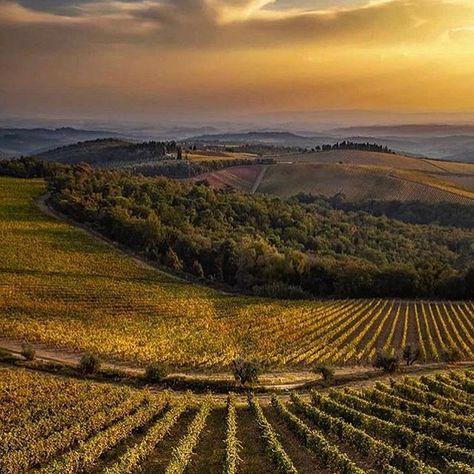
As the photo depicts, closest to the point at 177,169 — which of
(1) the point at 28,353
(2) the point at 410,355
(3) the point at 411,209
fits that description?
(3) the point at 411,209

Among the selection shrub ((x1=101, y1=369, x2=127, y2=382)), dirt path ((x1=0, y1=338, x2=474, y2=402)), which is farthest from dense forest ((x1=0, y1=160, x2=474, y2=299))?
shrub ((x1=101, y1=369, x2=127, y2=382))

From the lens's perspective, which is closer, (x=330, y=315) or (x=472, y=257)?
(x=330, y=315)

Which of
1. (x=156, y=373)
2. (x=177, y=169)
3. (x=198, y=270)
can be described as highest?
(x=177, y=169)

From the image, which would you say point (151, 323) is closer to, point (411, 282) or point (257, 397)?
point (257, 397)

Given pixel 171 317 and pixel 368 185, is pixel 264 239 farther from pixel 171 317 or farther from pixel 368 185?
pixel 368 185

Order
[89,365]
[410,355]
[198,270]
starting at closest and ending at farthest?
[89,365] → [410,355] → [198,270]

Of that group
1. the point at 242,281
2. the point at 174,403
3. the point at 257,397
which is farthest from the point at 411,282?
the point at 174,403

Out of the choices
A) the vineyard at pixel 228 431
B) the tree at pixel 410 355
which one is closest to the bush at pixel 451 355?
the tree at pixel 410 355
